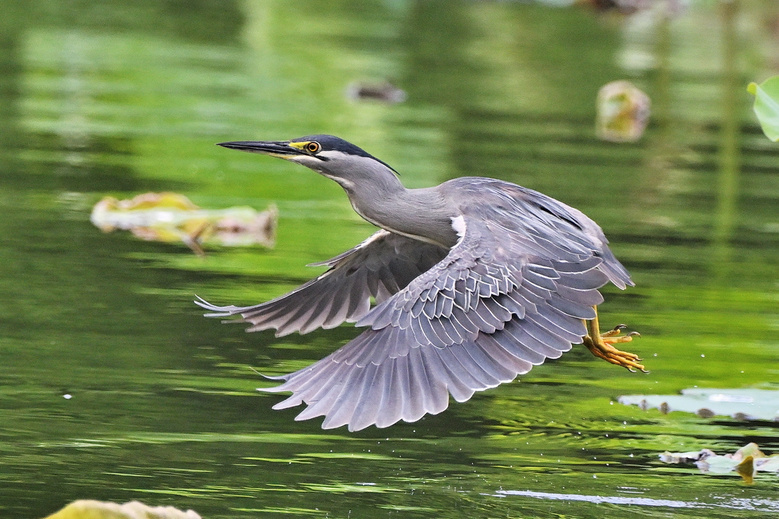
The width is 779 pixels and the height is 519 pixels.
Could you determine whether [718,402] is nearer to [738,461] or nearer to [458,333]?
[738,461]

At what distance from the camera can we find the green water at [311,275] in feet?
20.1

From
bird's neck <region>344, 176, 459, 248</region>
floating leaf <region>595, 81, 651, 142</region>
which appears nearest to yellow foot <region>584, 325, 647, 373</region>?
bird's neck <region>344, 176, 459, 248</region>

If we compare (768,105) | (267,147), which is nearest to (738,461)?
(768,105)

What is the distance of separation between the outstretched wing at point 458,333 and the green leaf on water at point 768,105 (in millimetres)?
1489

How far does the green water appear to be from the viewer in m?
6.11

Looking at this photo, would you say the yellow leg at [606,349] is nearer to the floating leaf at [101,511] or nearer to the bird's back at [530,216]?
the bird's back at [530,216]

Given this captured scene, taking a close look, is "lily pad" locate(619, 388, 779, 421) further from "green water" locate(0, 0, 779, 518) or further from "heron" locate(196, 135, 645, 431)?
"heron" locate(196, 135, 645, 431)

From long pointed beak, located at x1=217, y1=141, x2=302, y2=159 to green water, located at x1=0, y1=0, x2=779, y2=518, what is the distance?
123cm

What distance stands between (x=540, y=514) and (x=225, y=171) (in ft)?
27.1

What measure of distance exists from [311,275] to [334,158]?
2.82 meters

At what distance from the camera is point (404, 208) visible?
6.95 m

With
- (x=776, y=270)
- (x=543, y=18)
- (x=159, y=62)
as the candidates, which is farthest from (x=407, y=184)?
(x=543, y=18)

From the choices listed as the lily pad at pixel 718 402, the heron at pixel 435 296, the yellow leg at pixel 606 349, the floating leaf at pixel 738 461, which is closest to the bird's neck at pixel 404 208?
the heron at pixel 435 296

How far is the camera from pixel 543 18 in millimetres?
31203
